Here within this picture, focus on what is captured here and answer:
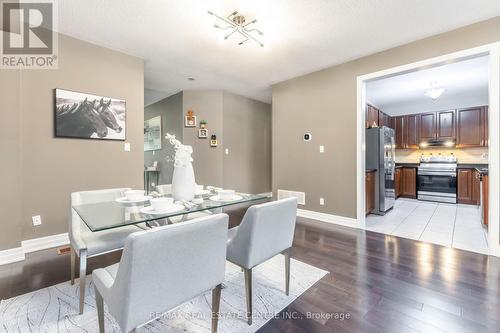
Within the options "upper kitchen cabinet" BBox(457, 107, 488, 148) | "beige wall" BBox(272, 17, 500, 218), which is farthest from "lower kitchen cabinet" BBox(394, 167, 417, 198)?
"beige wall" BBox(272, 17, 500, 218)

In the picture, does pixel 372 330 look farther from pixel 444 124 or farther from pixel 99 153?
pixel 444 124

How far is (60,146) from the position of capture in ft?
9.06

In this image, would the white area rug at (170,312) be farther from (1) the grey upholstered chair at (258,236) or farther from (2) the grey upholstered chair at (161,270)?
(2) the grey upholstered chair at (161,270)

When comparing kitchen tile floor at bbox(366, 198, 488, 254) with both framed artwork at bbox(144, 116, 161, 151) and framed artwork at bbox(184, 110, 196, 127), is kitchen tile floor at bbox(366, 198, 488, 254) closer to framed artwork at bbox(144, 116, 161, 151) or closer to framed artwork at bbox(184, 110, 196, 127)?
framed artwork at bbox(184, 110, 196, 127)

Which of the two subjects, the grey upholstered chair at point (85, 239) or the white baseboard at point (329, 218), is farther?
the white baseboard at point (329, 218)

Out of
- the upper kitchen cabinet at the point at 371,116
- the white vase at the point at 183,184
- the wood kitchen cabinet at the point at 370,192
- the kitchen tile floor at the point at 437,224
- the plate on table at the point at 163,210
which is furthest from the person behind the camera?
the upper kitchen cabinet at the point at 371,116

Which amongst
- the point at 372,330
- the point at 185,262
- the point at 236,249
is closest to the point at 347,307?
the point at 372,330

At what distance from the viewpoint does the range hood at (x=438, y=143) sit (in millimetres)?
5531

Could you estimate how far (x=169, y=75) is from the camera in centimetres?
412

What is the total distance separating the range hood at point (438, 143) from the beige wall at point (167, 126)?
6110 millimetres

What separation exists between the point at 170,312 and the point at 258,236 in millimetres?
862

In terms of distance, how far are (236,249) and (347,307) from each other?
943 millimetres

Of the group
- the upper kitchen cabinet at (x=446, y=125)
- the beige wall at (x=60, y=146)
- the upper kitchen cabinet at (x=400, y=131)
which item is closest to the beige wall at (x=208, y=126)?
the beige wall at (x=60, y=146)

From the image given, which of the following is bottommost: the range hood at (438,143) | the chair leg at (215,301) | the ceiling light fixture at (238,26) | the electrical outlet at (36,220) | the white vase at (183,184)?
the chair leg at (215,301)
